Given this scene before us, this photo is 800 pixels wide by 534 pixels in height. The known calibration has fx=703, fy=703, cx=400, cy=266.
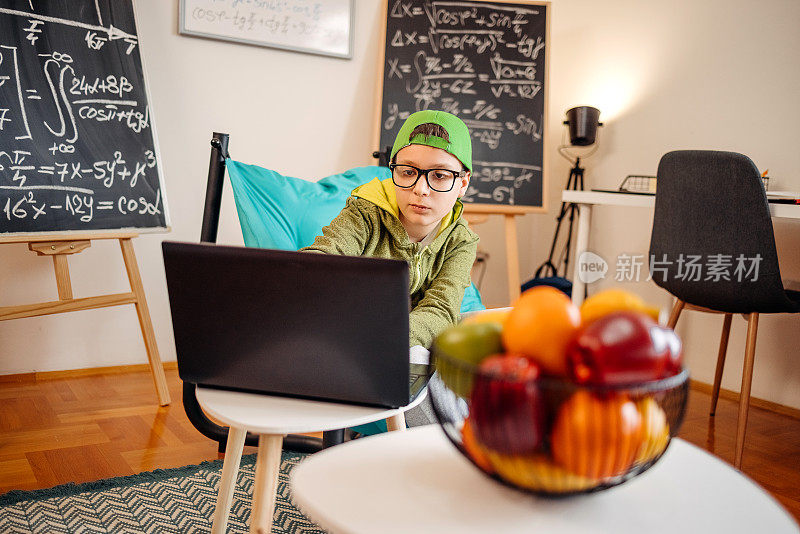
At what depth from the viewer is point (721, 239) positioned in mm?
1960

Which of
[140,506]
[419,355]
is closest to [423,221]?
[419,355]

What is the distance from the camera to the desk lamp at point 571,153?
9.95ft

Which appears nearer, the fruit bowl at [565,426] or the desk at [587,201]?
the fruit bowl at [565,426]

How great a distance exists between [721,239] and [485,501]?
1.61 metres

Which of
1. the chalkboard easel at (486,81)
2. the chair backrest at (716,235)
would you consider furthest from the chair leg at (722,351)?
the chalkboard easel at (486,81)

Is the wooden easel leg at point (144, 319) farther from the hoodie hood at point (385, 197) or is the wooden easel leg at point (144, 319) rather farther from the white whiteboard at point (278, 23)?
the hoodie hood at point (385, 197)

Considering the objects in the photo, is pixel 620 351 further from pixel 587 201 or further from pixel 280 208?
pixel 587 201

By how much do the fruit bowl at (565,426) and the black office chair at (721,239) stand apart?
4.93 ft

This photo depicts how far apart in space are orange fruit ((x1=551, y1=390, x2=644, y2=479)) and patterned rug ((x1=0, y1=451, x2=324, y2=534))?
1090mm

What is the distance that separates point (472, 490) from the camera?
2.04 ft

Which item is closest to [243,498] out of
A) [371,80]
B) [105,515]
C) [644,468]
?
[105,515]

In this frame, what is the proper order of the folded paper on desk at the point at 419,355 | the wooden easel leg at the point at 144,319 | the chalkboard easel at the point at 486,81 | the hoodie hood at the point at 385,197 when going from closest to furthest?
1. the folded paper on desk at the point at 419,355
2. the hoodie hood at the point at 385,197
3. the wooden easel leg at the point at 144,319
4. the chalkboard easel at the point at 486,81

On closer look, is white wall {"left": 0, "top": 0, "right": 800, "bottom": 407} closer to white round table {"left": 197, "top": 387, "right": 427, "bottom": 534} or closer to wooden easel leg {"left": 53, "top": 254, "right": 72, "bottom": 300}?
wooden easel leg {"left": 53, "top": 254, "right": 72, "bottom": 300}

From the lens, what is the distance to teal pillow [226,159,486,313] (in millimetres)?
1747
